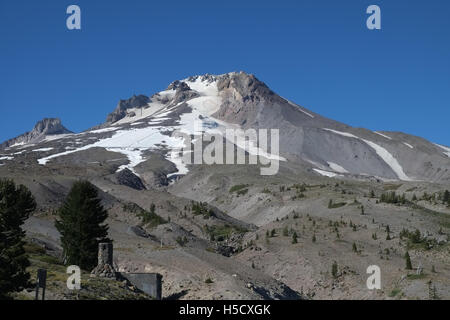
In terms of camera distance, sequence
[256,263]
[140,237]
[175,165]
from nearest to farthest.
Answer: [256,263], [140,237], [175,165]

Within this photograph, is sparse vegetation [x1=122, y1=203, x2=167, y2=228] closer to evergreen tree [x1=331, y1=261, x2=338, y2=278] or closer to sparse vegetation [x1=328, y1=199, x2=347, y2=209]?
sparse vegetation [x1=328, y1=199, x2=347, y2=209]

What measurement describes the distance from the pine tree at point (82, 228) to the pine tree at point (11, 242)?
330 cm

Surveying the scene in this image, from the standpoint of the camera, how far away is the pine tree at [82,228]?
5053cm

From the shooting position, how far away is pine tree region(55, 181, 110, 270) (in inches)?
1989

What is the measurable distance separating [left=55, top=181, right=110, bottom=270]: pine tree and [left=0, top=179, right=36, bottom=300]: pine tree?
330 centimetres

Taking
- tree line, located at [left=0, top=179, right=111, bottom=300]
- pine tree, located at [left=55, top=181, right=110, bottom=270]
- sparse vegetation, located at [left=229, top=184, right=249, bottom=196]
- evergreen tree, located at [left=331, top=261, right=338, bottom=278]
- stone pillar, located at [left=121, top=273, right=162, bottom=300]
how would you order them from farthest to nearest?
1. sparse vegetation, located at [left=229, top=184, right=249, bottom=196]
2. evergreen tree, located at [left=331, top=261, right=338, bottom=278]
3. pine tree, located at [left=55, top=181, right=110, bottom=270]
4. stone pillar, located at [left=121, top=273, right=162, bottom=300]
5. tree line, located at [left=0, top=179, right=111, bottom=300]

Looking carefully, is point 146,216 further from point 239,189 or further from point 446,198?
point 239,189

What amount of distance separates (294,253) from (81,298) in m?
32.9

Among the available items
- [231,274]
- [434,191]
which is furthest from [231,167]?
[231,274]

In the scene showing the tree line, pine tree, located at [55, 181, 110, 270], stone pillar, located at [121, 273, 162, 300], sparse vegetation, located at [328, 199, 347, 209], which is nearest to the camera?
the tree line

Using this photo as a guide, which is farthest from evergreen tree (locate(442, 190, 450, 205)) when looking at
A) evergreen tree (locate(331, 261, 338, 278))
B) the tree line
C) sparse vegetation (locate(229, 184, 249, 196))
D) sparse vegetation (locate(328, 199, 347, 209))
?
the tree line
